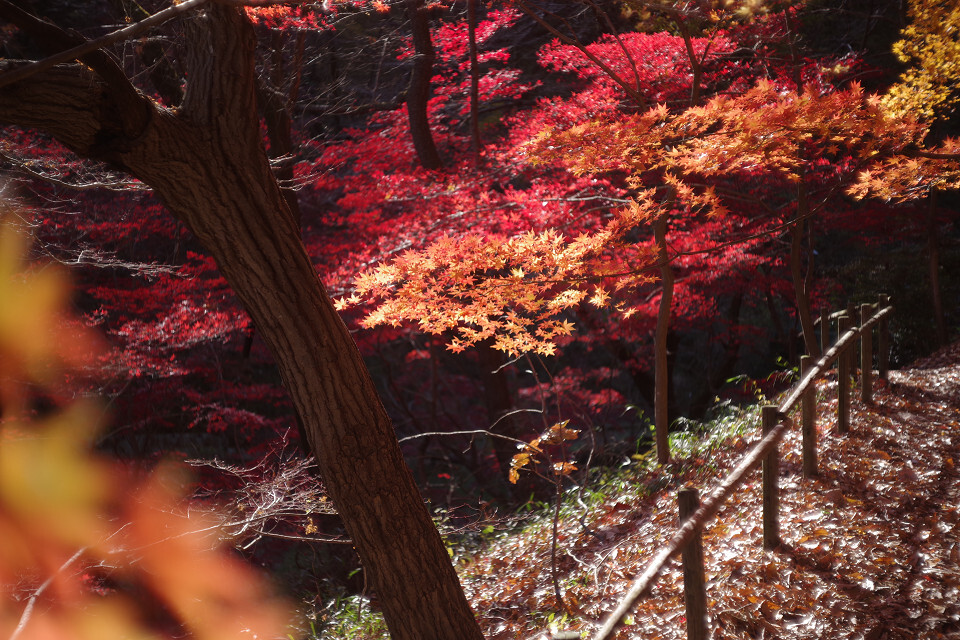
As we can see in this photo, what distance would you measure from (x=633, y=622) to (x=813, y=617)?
110 centimetres

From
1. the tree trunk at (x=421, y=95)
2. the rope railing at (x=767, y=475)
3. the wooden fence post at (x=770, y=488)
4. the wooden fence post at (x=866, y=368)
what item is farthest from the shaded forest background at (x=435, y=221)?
the wooden fence post at (x=770, y=488)

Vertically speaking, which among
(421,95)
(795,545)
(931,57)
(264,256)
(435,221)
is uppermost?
(421,95)

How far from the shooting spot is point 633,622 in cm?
415

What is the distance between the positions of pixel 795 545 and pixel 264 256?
3.96 meters

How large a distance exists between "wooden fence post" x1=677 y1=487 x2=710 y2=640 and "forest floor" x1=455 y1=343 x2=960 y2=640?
61 cm

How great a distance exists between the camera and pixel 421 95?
9.69 metres

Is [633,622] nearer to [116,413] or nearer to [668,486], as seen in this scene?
[668,486]

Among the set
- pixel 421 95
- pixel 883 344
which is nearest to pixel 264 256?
pixel 421 95

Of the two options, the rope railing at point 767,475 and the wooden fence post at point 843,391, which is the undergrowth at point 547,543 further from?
the wooden fence post at point 843,391

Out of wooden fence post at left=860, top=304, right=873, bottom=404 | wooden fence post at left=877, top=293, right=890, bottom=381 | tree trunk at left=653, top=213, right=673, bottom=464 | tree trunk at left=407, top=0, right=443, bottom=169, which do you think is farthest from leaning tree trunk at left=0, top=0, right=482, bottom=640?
tree trunk at left=407, top=0, right=443, bottom=169

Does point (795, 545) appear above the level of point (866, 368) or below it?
below

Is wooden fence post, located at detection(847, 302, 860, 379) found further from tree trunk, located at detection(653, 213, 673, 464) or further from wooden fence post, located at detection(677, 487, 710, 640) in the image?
wooden fence post, located at detection(677, 487, 710, 640)

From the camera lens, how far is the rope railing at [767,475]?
2.77m

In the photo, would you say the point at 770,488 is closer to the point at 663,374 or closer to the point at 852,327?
the point at 663,374
